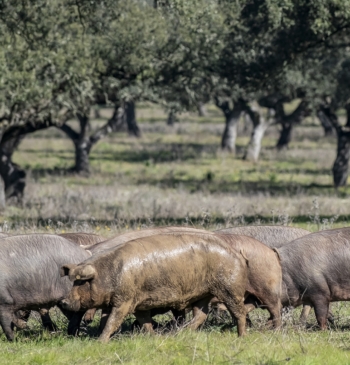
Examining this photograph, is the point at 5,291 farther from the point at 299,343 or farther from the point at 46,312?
the point at 299,343

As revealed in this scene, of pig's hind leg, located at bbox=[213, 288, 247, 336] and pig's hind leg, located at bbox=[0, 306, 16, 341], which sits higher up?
pig's hind leg, located at bbox=[213, 288, 247, 336]

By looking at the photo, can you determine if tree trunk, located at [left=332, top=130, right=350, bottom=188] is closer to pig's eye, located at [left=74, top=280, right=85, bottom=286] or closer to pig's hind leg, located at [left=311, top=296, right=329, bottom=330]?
pig's hind leg, located at [left=311, top=296, right=329, bottom=330]

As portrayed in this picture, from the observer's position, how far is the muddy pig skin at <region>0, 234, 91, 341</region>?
996 cm

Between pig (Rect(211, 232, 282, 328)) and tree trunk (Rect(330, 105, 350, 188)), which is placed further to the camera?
tree trunk (Rect(330, 105, 350, 188))

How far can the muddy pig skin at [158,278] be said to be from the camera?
31.0 ft

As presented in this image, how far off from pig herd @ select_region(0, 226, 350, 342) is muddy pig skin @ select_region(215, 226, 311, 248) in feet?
3.63

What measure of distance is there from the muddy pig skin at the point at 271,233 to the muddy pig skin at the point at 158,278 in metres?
2.12

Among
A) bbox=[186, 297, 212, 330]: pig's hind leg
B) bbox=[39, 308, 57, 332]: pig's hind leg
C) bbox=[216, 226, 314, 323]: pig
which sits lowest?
bbox=[39, 308, 57, 332]: pig's hind leg

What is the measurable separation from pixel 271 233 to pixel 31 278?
3.64m

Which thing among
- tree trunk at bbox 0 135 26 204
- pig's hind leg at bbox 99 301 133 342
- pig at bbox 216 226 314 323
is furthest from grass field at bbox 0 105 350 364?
pig at bbox 216 226 314 323

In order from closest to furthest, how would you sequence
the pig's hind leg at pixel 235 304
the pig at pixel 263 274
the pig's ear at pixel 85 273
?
the pig's ear at pixel 85 273 < the pig's hind leg at pixel 235 304 < the pig at pixel 263 274

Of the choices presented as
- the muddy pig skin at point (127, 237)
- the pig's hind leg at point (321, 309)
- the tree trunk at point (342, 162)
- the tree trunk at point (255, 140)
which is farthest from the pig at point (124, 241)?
the tree trunk at point (255, 140)

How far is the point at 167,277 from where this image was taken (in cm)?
970

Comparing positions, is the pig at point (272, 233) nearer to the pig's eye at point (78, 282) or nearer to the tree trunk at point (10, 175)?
the pig's eye at point (78, 282)
